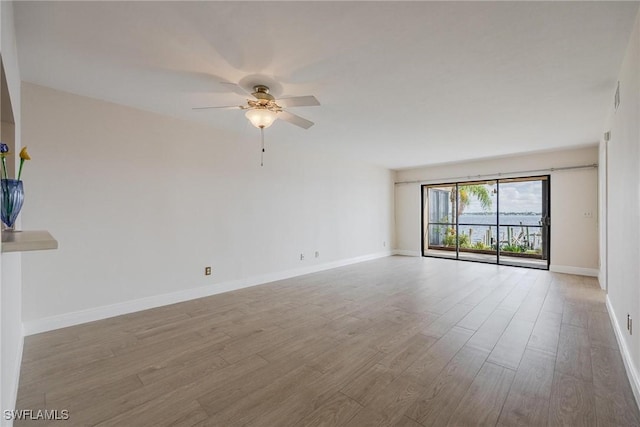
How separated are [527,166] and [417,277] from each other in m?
3.48

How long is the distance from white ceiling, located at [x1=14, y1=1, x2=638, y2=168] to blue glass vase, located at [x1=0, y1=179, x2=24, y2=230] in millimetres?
1208

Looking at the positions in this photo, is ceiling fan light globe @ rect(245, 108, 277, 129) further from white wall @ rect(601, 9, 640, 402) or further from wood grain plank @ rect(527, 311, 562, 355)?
wood grain plank @ rect(527, 311, 562, 355)

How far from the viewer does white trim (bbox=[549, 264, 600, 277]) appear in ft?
17.0

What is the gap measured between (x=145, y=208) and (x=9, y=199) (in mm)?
2157

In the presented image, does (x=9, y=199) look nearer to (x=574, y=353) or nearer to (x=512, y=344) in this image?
(x=512, y=344)

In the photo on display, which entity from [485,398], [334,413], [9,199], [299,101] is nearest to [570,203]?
[485,398]

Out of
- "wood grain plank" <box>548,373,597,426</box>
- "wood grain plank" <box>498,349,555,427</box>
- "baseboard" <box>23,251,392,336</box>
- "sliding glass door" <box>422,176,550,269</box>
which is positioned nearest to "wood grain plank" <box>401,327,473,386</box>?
"wood grain plank" <box>498,349,555,427</box>

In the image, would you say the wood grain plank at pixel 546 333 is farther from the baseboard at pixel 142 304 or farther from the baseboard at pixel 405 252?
the baseboard at pixel 405 252

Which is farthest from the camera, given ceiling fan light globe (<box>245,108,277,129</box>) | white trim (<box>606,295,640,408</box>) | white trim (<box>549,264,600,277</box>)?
white trim (<box>549,264,600,277</box>)

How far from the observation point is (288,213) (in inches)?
202

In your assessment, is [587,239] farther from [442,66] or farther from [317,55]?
[317,55]

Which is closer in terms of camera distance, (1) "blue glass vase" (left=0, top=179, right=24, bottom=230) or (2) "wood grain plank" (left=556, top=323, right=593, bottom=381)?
(1) "blue glass vase" (left=0, top=179, right=24, bottom=230)

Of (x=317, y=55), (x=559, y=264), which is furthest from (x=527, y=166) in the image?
(x=317, y=55)

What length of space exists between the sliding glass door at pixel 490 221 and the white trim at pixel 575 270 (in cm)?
21
